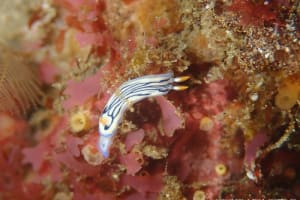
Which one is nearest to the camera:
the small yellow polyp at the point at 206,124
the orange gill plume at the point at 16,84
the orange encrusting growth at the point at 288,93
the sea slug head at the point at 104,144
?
the orange encrusting growth at the point at 288,93

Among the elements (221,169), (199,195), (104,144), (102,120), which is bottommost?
(199,195)

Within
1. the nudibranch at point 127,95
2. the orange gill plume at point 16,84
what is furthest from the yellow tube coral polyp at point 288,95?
the orange gill plume at point 16,84

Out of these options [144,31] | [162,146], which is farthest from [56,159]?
[144,31]

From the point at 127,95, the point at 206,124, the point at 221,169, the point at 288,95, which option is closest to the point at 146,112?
the point at 127,95

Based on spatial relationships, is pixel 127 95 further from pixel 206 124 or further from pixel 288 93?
pixel 288 93

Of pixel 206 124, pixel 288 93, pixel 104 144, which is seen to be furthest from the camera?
pixel 206 124

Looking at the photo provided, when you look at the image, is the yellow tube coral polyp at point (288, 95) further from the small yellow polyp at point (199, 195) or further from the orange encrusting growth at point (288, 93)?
the small yellow polyp at point (199, 195)

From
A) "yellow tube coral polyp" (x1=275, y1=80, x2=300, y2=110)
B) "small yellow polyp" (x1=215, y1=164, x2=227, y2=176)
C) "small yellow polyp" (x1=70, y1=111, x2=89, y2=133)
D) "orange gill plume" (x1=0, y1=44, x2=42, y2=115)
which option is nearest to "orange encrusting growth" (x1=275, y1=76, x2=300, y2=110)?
"yellow tube coral polyp" (x1=275, y1=80, x2=300, y2=110)
